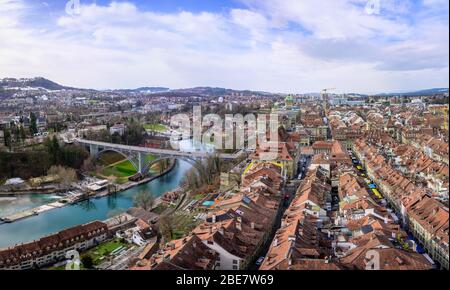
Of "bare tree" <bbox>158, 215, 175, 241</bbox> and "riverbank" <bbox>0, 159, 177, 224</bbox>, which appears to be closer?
"bare tree" <bbox>158, 215, 175, 241</bbox>

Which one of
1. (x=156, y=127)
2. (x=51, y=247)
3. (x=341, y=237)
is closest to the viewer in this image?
(x=341, y=237)

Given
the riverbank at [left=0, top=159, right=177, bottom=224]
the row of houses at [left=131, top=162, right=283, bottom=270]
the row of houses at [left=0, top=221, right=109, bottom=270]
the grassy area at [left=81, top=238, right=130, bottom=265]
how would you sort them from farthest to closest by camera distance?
1. the riverbank at [left=0, top=159, right=177, bottom=224]
2. the grassy area at [left=81, top=238, right=130, bottom=265]
3. the row of houses at [left=0, top=221, right=109, bottom=270]
4. the row of houses at [left=131, top=162, right=283, bottom=270]

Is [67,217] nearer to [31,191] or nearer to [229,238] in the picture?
[31,191]

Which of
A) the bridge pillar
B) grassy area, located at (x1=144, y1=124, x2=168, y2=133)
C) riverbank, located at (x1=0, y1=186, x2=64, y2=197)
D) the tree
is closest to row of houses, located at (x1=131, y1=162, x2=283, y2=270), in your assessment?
the tree

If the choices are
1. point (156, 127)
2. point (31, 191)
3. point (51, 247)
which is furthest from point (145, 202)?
point (156, 127)

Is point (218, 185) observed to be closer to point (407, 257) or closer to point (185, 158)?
point (185, 158)

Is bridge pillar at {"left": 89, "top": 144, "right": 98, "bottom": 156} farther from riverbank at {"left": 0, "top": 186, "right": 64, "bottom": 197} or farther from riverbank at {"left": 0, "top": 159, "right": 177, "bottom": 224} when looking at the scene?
riverbank at {"left": 0, "top": 186, "right": 64, "bottom": 197}

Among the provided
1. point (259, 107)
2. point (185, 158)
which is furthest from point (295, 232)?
point (259, 107)
